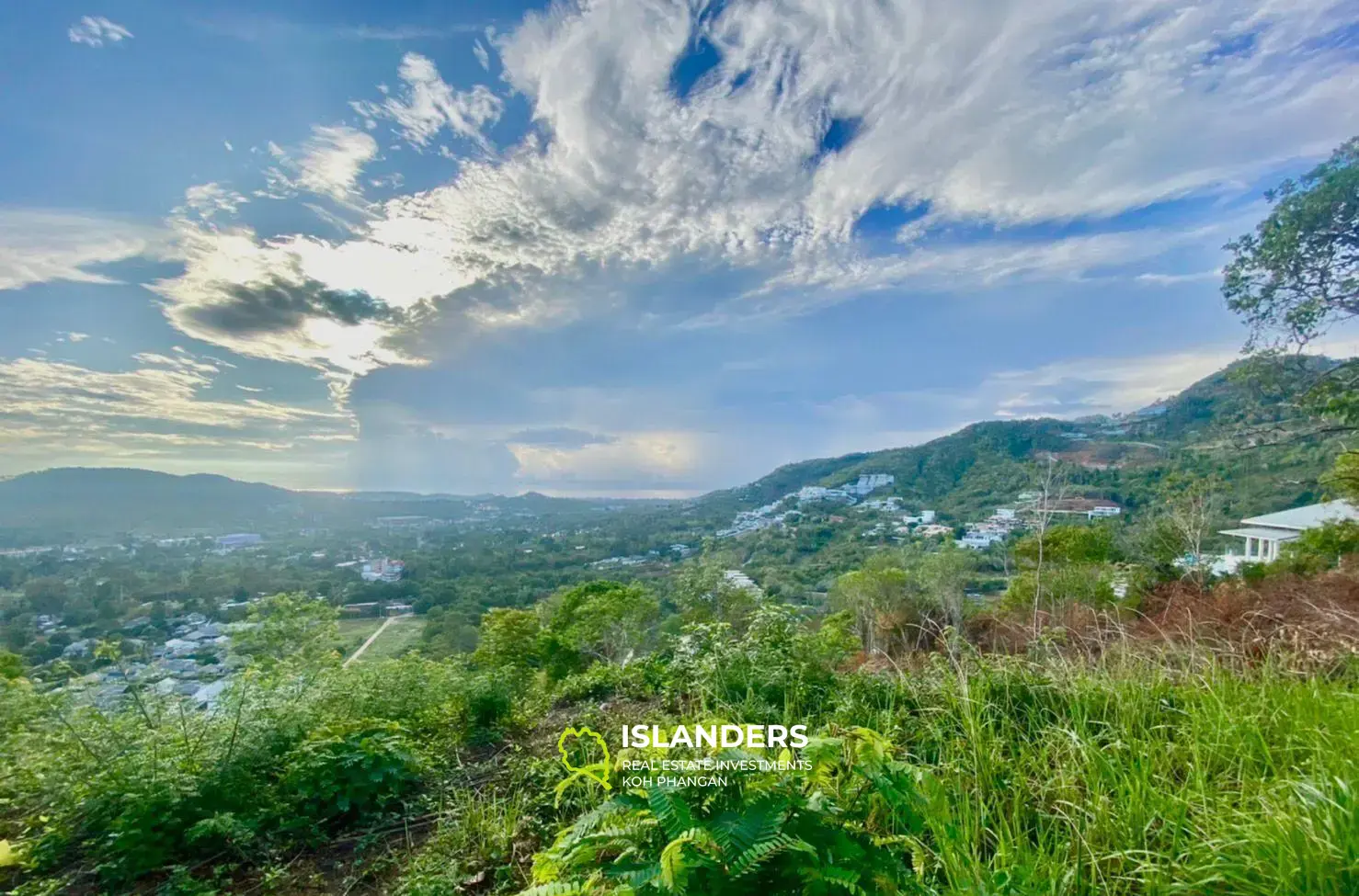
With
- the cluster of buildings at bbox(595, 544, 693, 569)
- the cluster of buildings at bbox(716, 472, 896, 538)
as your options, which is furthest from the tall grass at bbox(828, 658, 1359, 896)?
the cluster of buildings at bbox(716, 472, 896, 538)

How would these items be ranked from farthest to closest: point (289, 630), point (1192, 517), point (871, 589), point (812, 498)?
1. point (812, 498)
2. point (871, 589)
3. point (1192, 517)
4. point (289, 630)

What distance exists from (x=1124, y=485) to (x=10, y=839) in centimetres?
2222

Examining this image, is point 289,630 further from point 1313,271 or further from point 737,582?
point 1313,271

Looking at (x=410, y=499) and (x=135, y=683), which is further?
(x=410, y=499)

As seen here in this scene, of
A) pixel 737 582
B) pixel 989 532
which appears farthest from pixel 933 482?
pixel 737 582

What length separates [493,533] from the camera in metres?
16.3

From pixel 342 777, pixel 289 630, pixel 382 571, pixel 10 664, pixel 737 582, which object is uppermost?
pixel 10 664

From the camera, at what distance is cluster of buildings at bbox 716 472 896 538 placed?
20094mm

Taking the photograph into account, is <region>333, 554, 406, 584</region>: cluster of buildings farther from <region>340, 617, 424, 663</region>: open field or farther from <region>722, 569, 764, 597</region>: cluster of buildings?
<region>722, 569, 764, 597</region>: cluster of buildings

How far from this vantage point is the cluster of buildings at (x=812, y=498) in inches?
791

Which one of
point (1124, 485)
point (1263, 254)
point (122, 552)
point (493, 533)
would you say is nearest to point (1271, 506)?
point (1124, 485)

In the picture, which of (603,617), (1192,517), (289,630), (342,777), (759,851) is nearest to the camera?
(759,851)

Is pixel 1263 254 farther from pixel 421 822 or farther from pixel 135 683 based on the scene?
pixel 135 683

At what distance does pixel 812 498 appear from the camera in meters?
22.2
